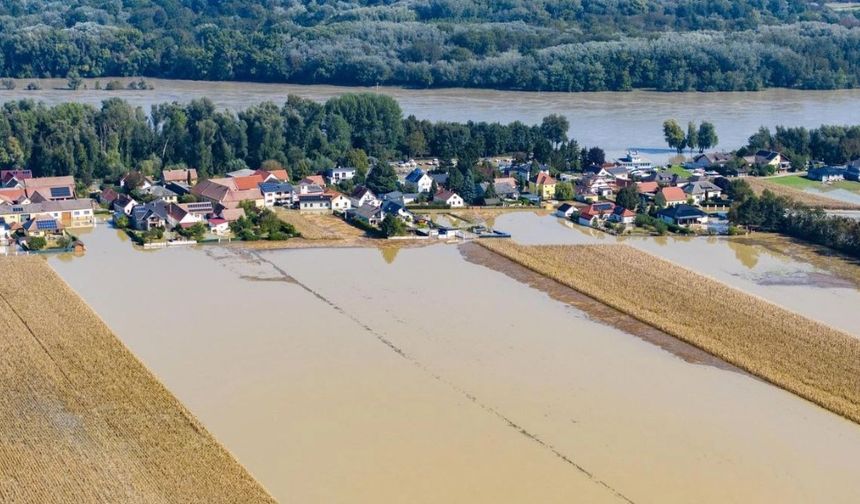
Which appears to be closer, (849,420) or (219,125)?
(849,420)

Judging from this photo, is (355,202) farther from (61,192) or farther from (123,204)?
(61,192)

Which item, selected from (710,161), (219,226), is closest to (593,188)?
(710,161)

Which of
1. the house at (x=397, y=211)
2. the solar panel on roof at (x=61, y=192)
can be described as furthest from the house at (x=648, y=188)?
the solar panel on roof at (x=61, y=192)

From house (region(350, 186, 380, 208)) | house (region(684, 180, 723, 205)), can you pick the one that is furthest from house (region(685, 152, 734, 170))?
house (region(350, 186, 380, 208))

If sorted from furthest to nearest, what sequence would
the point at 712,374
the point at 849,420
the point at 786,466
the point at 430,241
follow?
the point at 430,241
the point at 712,374
the point at 849,420
the point at 786,466

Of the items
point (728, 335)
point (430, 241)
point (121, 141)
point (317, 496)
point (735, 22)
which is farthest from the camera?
point (735, 22)

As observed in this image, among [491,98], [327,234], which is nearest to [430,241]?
[327,234]

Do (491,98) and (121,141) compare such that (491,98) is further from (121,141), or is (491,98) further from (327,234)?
(327,234)

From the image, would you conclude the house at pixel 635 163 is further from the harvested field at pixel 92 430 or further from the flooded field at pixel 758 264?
the harvested field at pixel 92 430
